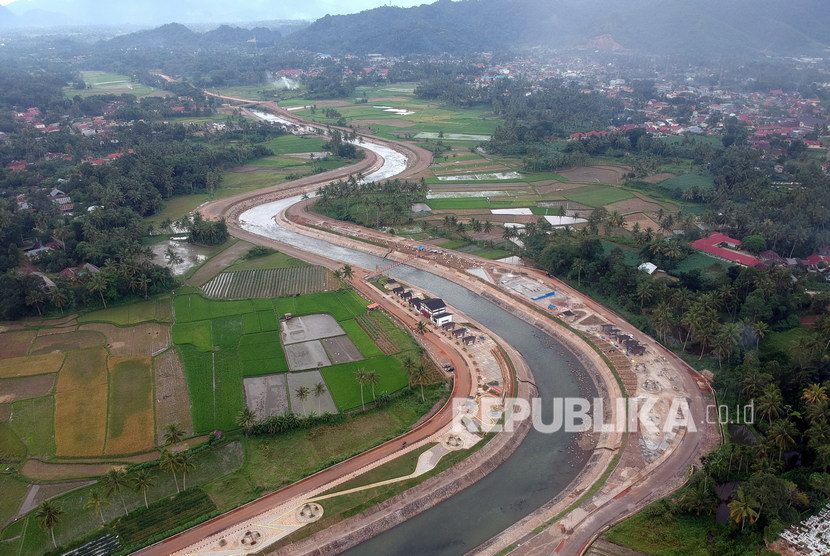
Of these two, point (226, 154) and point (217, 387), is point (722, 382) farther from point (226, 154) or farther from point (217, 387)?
point (226, 154)

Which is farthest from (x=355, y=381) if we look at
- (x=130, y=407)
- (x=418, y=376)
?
(x=130, y=407)

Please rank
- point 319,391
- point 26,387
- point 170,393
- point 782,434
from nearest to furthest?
1. point 782,434
2. point 319,391
3. point 170,393
4. point 26,387

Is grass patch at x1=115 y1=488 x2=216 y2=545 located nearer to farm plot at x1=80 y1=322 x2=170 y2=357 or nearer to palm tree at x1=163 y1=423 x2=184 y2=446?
palm tree at x1=163 y1=423 x2=184 y2=446

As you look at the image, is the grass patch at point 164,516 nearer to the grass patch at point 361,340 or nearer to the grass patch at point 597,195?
the grass patch at point 361,340

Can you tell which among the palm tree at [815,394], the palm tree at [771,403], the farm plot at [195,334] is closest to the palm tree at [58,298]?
the farm plot at [195,334]

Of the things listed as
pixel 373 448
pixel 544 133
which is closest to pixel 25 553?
pixel 373 448

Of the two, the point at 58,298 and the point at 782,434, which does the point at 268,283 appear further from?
the point at 782,434
